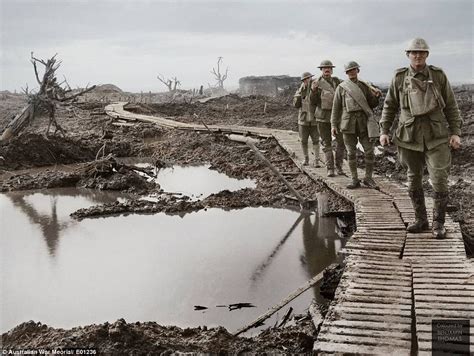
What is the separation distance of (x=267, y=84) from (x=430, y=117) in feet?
156

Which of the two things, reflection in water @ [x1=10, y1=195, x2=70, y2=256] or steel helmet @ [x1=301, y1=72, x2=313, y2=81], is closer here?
reflection in water @ [x1=10, y1=195, x2=70, y2=256]

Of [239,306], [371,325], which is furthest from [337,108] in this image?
[371,325]

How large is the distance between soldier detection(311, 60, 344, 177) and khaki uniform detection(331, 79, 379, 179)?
0.88m

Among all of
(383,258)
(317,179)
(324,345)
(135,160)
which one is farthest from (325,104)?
(135,160)

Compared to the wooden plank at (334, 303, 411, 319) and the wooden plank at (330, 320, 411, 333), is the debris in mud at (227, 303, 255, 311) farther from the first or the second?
the wooden plank at (330, 320, 411, 333)

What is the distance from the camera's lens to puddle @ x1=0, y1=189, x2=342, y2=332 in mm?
4750

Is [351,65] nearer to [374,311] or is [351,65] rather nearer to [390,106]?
[390,106]

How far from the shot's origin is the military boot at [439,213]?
191 inches

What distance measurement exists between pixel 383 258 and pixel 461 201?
11.7 ft

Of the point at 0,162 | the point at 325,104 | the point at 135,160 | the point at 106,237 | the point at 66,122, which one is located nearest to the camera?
the point at 106,237

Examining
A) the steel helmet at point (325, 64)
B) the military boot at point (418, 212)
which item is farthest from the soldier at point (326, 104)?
the military boot at point (418, 212)

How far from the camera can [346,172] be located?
9.18 m

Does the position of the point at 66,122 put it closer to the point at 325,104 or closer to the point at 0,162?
the point at 0,162

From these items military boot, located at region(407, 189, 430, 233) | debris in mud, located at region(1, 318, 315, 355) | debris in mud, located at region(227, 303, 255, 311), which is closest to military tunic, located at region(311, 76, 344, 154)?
military boot, located at region(407, 189, 430, 233)
